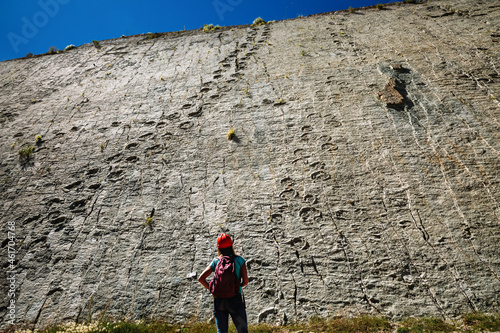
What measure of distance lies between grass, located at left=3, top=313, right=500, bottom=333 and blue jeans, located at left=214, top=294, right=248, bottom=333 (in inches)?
48.7

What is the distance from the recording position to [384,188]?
18.3 ft

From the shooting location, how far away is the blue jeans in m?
3.04

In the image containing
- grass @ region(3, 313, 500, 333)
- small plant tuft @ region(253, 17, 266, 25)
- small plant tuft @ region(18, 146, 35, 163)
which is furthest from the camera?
small plant tuft @ region(253, 17, 266, 25)

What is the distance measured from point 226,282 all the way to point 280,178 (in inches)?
136

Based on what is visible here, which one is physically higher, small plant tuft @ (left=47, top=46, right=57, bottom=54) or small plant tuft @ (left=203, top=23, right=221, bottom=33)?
small plant tuft @ (left=47, top=46, right=57, bottom=54)

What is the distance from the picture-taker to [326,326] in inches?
160

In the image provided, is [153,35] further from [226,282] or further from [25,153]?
[226,282]

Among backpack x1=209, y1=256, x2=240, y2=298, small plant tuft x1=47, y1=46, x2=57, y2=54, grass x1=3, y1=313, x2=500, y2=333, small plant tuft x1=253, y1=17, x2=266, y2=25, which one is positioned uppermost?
small plant tuft x1=47, y1=46, x2=57, y2=54

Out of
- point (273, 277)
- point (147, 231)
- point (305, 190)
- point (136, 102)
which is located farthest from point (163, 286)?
point (136, 102)

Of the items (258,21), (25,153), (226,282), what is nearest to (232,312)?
(226,282)

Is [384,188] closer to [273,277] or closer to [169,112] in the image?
[273,277]

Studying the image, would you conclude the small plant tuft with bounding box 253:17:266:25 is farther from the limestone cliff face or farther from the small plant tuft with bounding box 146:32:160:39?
the small plant tuft with bounding box 146:32:160:39

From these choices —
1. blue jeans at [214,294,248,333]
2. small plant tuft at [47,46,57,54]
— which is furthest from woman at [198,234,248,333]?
small plant tuft at [47,46,57,54]

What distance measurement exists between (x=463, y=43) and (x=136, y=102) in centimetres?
993
